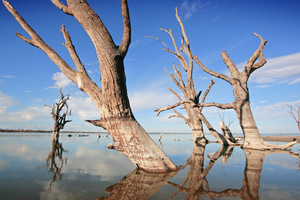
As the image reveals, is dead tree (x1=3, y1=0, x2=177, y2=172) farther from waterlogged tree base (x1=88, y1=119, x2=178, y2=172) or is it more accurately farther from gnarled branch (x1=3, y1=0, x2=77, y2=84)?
gnarled branch (x1=3, y1=0, x2=77, y2=84)

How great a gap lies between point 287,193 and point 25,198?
3.82 metres

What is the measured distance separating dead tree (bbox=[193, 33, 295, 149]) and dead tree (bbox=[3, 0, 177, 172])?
633cm

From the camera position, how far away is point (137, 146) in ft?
11.8

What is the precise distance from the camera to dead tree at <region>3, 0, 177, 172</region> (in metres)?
3.45

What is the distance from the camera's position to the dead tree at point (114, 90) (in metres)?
3.45

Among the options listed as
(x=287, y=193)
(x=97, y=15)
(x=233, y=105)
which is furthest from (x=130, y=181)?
(x=233, y=105)

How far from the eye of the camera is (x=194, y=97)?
487 inches

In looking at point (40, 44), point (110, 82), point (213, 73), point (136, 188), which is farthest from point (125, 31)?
point (213, 73)

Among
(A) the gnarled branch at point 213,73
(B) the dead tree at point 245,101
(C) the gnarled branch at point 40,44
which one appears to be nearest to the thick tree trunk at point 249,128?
(B) the dead tree at point 245,101

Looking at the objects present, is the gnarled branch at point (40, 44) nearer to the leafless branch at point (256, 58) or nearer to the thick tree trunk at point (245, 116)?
the thick tree trunk at point (245, 116)

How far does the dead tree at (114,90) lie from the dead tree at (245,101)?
20.8 ft

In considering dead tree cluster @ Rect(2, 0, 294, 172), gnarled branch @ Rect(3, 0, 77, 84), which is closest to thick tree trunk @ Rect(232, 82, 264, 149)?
dead tree cluster @ Rect(2, 0, 294, 172)

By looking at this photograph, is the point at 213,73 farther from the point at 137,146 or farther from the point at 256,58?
the point at 137,146

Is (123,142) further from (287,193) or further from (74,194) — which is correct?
(287,193)
